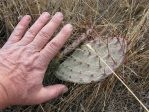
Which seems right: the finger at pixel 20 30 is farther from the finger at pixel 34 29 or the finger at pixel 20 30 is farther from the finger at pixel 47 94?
the finger at pixel 47 94

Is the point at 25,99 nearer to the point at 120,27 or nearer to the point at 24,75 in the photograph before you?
the point at 24,75

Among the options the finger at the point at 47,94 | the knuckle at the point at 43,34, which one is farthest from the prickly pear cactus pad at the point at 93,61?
the knuckle at the point at 43,34

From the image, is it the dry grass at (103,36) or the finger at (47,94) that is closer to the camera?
the finger at (47,94)

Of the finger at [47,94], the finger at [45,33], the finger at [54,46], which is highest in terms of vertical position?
the finger at [45,33]

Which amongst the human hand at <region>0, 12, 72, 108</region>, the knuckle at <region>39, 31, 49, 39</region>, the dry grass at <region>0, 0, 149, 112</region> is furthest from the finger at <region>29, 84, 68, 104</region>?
the knuckle at <region>39, 31, 49, 39</region>

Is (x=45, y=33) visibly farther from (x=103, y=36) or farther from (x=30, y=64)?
(x=103, y=36)

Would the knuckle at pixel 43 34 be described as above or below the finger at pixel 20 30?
below

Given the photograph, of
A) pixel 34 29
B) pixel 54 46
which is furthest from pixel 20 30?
pixel 54 46

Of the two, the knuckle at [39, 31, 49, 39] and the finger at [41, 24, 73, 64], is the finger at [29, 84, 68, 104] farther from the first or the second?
the knuckle at [39, 31, 49, 39]
